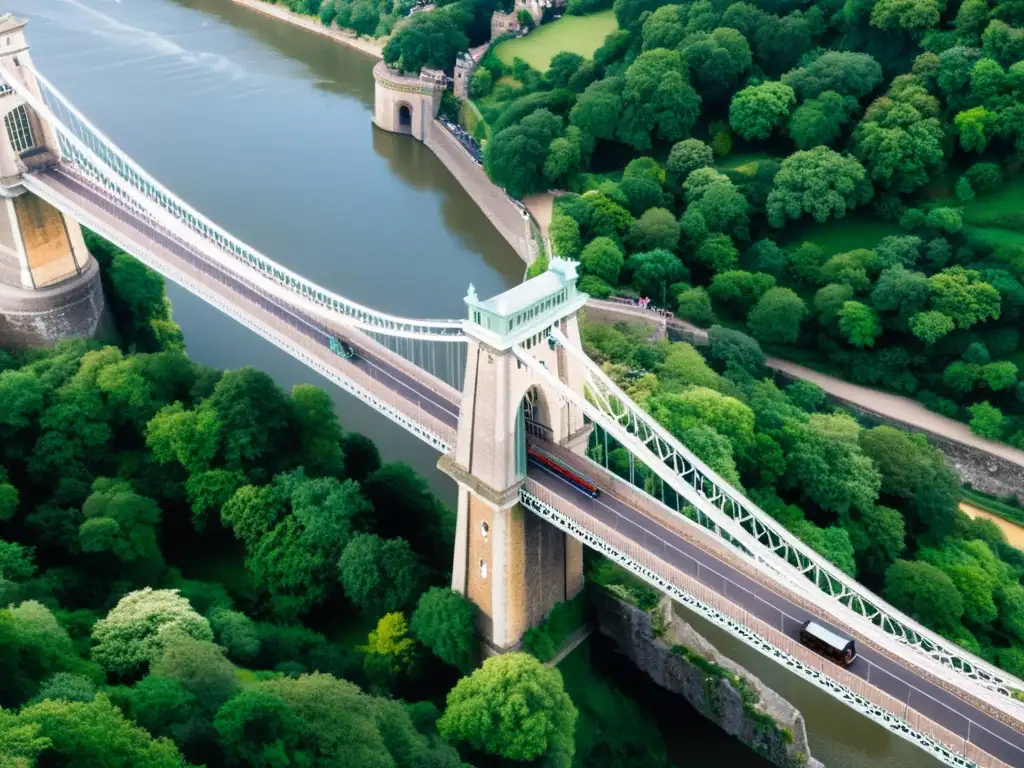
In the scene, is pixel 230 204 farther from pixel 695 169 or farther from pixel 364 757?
pixel 364 757

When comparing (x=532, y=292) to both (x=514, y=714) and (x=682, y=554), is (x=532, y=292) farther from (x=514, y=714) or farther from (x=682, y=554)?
(x=514, y=714)

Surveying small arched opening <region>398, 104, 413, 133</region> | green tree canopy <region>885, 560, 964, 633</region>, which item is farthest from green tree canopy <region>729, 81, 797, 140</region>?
green tree canopy <region>885, 560, 964, 633</region>

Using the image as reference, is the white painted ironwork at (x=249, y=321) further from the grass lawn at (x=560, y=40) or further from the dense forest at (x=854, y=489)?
the grass lawn at (x=560, y=40)

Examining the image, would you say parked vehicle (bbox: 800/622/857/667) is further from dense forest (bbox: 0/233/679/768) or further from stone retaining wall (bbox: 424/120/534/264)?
stone retaining wall (bbox: 424/120/534/264)

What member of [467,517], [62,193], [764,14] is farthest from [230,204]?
[467,517]

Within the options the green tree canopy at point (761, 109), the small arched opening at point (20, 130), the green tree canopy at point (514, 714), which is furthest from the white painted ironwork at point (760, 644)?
the green tree canopy at point (761, 109)

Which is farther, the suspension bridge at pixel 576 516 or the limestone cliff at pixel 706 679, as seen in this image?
the limestone cliff at pixel 706 679
